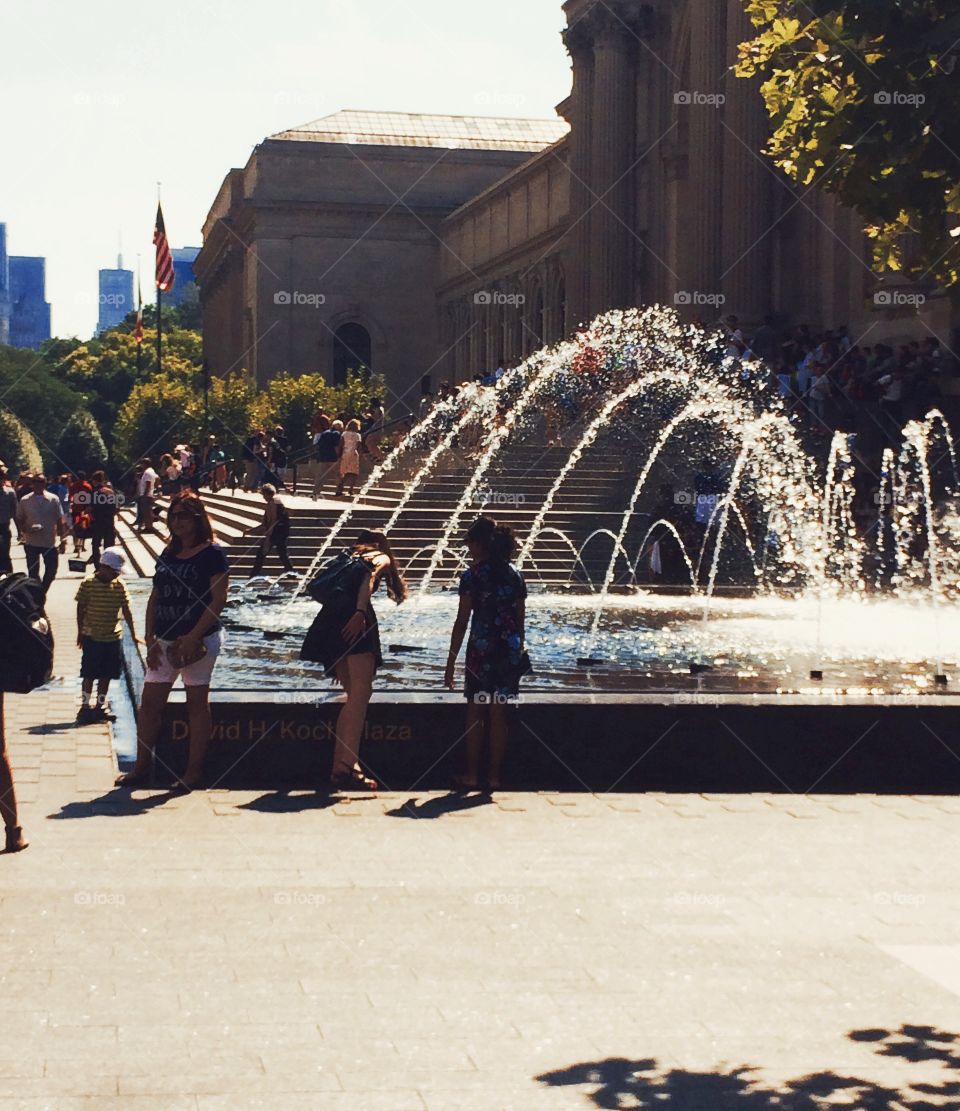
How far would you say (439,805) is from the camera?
408 inches

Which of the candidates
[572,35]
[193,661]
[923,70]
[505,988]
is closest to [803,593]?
[193,661]

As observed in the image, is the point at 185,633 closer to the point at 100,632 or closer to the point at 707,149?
the point at 100,632

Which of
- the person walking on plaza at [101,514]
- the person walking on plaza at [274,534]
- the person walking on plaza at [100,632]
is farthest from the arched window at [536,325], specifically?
the person walking on plaza at [100,632]

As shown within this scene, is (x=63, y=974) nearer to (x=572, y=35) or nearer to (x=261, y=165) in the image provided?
(x=572, y=35)

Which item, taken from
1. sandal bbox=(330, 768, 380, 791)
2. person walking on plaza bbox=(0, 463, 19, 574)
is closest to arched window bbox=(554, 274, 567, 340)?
person walking on plaza bbox=(0, 463, 19, 574)

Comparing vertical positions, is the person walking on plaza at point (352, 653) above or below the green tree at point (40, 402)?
below

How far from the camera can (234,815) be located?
9875 millimetres

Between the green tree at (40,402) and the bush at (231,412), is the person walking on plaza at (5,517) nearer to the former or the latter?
the bush at (231,412)

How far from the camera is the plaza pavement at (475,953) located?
5.68 metres

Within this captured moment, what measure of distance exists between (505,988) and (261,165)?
81.5 m

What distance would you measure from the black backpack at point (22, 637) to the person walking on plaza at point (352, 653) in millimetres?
2214

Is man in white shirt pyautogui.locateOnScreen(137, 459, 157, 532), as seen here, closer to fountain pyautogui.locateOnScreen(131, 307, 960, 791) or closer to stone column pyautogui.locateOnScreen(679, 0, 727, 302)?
fountain pyautogui.locateOnScreen(131, 307, 960, 791)

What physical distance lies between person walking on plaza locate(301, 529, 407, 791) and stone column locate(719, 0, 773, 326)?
2927cm

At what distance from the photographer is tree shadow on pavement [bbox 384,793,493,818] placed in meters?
10.1
